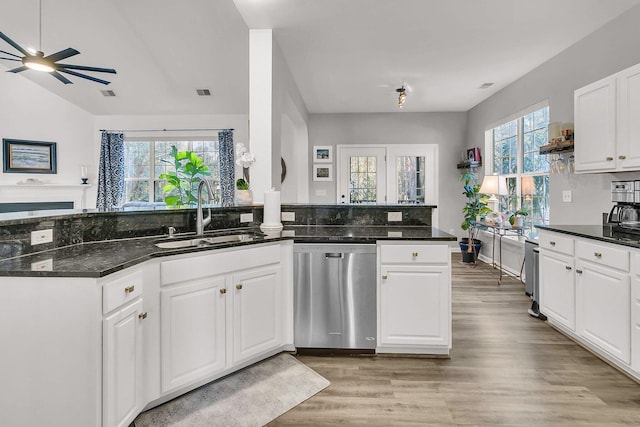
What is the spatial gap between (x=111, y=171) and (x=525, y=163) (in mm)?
6959

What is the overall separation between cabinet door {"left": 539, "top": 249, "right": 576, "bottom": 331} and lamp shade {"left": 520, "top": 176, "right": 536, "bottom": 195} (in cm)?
189

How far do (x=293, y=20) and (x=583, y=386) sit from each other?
11.3 feet

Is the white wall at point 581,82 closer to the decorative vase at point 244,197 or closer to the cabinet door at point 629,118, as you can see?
the cabinet door at point 629,118

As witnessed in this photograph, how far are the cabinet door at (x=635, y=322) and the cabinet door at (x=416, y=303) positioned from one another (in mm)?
1013

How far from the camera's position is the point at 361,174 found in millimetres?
6633

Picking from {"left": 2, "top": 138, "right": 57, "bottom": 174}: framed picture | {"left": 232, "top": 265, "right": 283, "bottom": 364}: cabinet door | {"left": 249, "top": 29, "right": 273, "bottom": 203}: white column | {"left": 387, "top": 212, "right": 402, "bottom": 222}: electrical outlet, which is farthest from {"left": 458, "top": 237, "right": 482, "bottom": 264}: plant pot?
{"left": 2, "top": 138, "right": 57, "bottom": 174}: framed picture

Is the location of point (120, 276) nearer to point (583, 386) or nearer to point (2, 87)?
point (583, 386)

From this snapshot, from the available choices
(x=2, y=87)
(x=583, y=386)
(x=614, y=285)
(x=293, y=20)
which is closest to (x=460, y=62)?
(x=293, y=20)

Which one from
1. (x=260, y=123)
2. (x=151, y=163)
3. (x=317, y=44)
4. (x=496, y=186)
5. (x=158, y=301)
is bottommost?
(x=158, y=301)

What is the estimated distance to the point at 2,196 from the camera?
5.50 m

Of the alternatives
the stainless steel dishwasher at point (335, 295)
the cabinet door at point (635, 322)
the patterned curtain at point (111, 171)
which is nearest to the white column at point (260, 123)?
the stainless steel dishwasher at point (335, 295)

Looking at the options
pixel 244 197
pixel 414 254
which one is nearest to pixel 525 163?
pixel 414 254

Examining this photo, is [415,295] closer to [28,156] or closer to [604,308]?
[604,308]

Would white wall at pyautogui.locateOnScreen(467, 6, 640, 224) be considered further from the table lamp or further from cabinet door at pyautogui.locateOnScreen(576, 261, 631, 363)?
cabinet door at pyautogui.locateOnScreen(576, 261, 631, 363)
